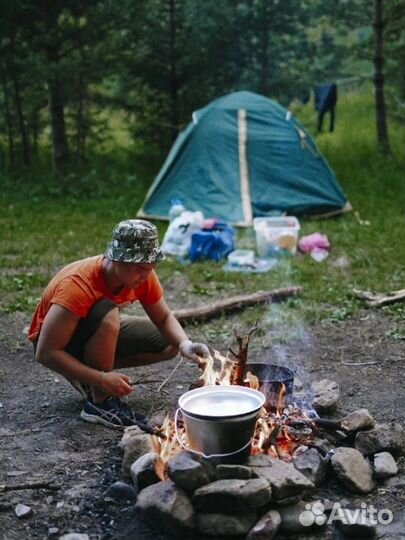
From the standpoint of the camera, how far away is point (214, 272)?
6957mm

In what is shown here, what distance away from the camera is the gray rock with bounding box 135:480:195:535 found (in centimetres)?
280

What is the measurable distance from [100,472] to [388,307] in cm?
315

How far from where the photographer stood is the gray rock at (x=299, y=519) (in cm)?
287

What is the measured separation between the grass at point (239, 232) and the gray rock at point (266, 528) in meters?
2.96

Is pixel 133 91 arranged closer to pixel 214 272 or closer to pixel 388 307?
pixel 214 272

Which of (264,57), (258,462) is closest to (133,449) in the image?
(258,462)

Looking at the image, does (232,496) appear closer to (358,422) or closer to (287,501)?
(287,501)

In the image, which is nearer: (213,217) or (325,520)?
(325,520)

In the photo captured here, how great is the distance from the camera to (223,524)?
111 inches

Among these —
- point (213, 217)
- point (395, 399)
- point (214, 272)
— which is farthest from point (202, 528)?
point (213, 217)

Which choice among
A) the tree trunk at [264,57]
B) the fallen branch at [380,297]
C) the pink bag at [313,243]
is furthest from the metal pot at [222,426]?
the tree trunk at [264,57]

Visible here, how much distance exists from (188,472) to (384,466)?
886 millimetres

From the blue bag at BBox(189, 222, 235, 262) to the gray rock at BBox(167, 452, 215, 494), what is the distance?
4526 millimetres

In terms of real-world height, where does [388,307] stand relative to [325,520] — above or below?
below
